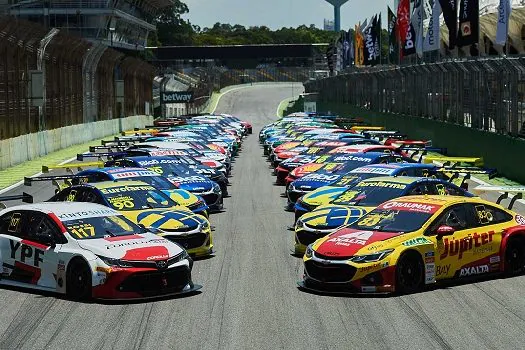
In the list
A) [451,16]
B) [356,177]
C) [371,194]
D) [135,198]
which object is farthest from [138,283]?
[451,16]

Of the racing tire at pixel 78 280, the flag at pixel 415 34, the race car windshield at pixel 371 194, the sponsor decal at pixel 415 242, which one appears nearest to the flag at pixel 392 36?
the flag at pixel 415 34

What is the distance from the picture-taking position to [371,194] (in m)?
17.9

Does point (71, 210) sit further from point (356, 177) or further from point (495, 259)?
point (356, 177)

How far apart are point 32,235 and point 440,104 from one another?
31854mm

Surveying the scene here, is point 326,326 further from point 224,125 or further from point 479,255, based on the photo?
point 224,125

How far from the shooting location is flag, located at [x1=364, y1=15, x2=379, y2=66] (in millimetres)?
70625

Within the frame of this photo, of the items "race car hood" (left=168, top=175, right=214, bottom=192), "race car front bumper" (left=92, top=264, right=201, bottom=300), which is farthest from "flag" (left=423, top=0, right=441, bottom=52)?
"race car front bumper" (left=92, top=264, right=201, bottom=300)

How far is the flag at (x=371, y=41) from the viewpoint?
7062cm

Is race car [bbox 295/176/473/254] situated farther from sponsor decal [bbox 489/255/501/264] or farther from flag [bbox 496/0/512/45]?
flag [bbox 496/0/512/45]

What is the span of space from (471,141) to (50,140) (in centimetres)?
2164

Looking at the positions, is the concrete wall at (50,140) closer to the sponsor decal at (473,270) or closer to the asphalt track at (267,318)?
the asphalt track at (267,318)

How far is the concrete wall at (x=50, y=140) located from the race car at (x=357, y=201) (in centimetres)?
2496

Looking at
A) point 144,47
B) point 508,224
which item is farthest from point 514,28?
point 144,47

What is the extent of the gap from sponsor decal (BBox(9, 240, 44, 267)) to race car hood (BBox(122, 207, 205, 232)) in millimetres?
2425
